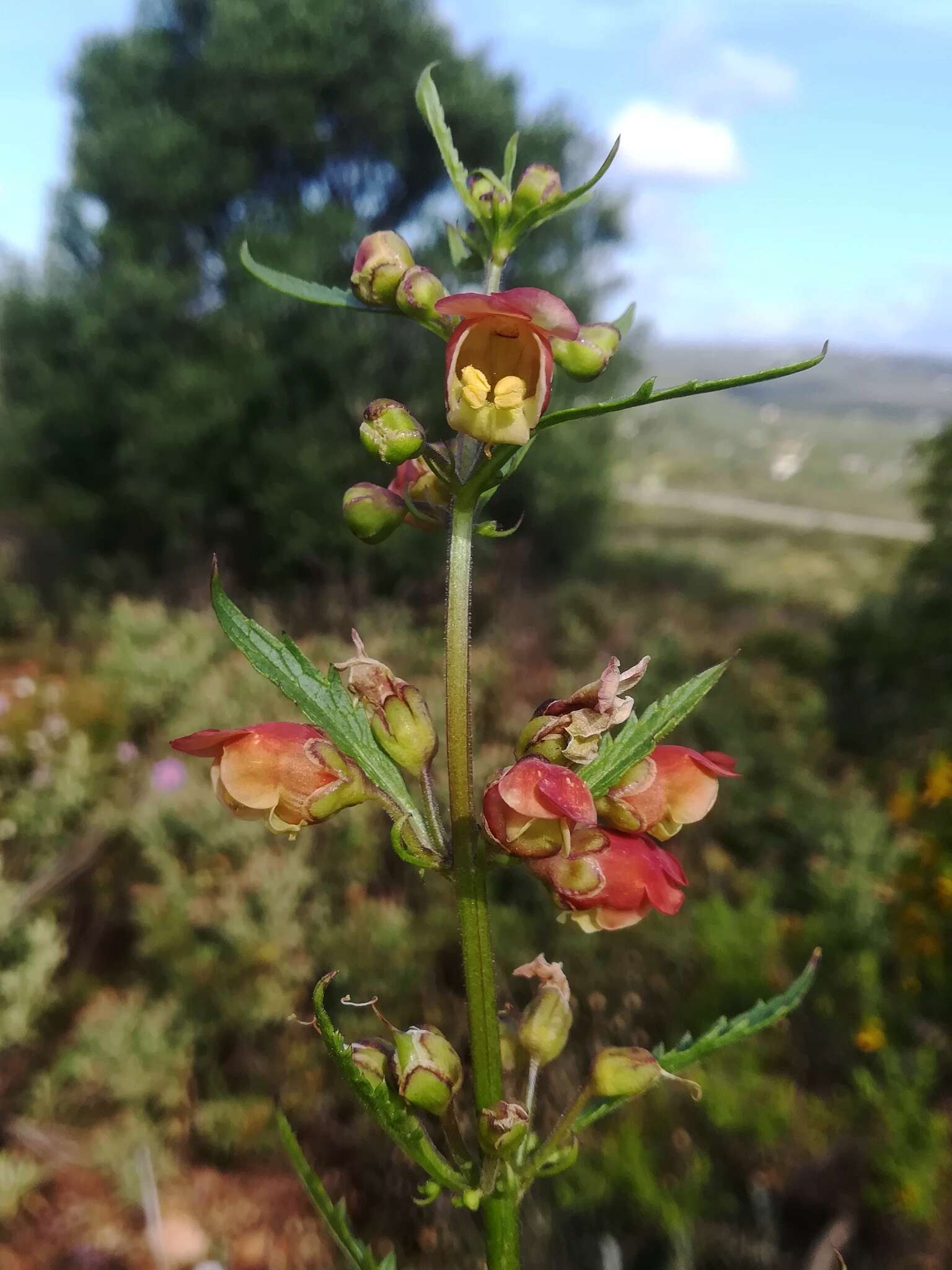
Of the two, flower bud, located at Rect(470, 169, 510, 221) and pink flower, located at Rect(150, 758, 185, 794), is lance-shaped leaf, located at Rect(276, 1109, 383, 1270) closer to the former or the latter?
flower bud, located at Rect(470, 169, 510, 221)

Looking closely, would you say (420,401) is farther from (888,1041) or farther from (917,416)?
(917,416)

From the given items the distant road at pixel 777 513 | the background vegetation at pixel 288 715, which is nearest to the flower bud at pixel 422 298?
the background vegetation at pixel 288 715

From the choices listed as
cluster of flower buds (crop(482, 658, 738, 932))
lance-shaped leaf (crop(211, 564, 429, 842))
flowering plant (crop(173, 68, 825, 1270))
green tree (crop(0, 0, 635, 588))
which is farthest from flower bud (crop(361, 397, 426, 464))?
green tree (crop(0, 0, 635, 588))

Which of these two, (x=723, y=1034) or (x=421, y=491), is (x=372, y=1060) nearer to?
(x=723, y=1034)

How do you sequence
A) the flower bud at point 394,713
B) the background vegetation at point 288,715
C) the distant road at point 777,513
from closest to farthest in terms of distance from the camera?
the flower bud at point 394,713, the background vegetation at point 288,715, the distant road at point 777,513

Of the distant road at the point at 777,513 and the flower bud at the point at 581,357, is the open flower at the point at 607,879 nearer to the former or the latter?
the flower bud at the point at 581,357

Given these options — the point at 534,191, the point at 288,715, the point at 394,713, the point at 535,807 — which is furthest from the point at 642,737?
the point at 288,715

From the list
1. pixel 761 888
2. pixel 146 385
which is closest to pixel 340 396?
pixel 146 385

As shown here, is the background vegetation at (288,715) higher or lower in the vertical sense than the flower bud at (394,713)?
lower
